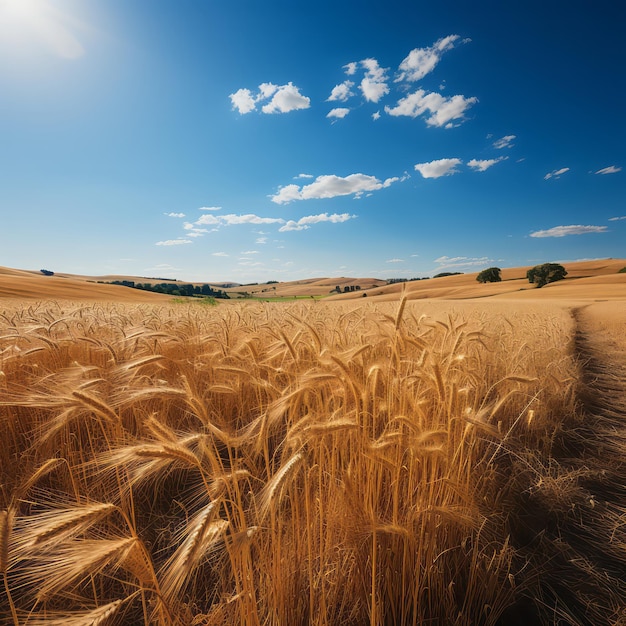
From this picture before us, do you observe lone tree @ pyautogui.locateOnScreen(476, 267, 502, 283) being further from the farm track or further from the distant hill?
the farm track

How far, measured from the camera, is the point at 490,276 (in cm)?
5366

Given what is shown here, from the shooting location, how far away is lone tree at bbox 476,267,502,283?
176ft

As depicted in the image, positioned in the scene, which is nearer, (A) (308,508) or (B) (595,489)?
(A) (308,508)

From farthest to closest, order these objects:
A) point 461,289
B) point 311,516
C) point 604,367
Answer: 1. point 461,289
2. point 604,367
3. point 311,516

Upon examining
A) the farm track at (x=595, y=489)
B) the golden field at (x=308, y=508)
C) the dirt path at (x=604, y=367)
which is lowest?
the dirt path at (x=604, y=367)

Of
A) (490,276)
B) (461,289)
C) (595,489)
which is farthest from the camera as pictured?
(490,276)

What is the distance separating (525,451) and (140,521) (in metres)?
2.71

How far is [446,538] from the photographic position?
1563mm

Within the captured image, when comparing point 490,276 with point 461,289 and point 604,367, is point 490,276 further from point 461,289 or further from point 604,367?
point 604,367

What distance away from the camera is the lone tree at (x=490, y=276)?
5372 centimetres

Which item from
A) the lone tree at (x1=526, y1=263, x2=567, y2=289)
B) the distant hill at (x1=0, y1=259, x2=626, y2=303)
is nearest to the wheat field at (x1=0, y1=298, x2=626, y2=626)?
the distant hill at (x1=0, y1=259, x2=626, y2=303)

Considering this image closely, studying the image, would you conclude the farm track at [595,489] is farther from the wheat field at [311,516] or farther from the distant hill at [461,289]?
the distant hill at [461,289]

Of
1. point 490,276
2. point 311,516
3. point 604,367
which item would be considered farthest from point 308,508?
point 490,276

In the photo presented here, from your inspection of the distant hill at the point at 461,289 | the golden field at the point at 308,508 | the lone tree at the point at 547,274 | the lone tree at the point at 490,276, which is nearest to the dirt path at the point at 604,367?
the golden field at the point at 308,508
